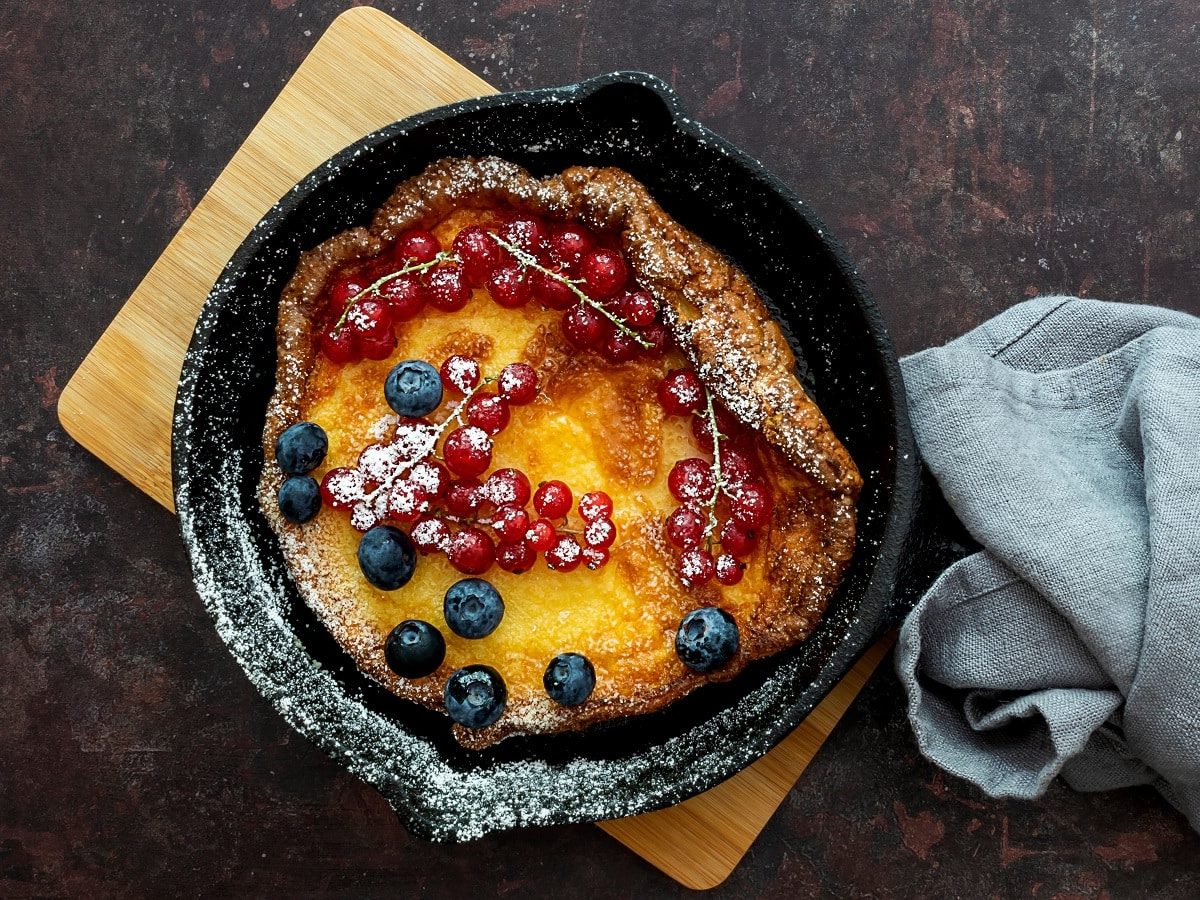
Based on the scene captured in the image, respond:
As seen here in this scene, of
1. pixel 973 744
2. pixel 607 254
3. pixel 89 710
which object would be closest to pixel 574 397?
pixel 607 254

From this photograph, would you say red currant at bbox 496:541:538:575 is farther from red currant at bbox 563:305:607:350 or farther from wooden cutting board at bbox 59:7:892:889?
wooden cutting board at bbox 59:7:892:889

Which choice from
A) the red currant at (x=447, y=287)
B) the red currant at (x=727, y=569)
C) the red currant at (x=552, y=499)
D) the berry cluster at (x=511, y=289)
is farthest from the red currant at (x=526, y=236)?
the red currant at (x=727, y=569)

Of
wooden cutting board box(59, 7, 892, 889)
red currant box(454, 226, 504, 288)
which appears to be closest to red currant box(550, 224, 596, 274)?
red currant box(454, 226, 504, 288)

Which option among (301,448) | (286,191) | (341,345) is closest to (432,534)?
(301,448)

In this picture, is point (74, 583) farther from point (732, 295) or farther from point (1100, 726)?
point (1100, 726)

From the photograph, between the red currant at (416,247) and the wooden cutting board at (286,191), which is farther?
the wooden cutting board at (286,191)

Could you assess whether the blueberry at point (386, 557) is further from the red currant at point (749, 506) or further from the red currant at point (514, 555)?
the red currant at point (749, 506)

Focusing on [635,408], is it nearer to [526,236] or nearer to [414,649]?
[526,236]
